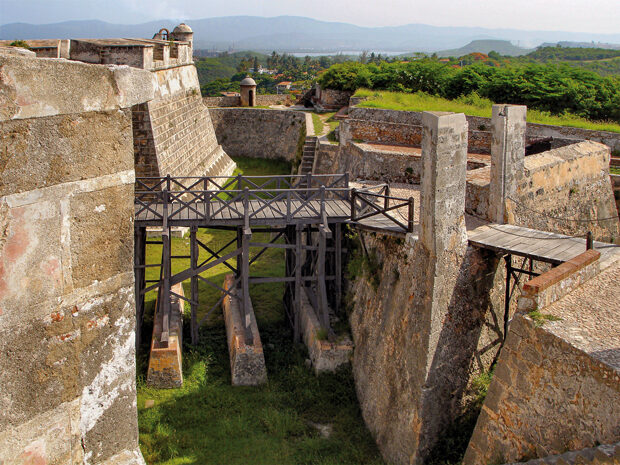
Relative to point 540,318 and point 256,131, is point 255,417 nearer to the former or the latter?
point 540,318

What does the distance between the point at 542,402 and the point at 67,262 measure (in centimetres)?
576

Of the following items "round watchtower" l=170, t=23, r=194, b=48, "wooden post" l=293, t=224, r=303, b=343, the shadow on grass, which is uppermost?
"round watchtower" l=170, t=23, r=194, b=48

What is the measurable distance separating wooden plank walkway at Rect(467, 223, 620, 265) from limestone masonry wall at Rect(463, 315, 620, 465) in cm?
162

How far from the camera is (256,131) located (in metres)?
28.9

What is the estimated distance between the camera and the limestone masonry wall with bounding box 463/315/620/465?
5637 millimetres

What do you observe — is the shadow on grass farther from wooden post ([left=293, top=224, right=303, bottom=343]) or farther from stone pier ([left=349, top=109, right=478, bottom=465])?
stone pier ([left=349, top=109, right=478, bottom=465])

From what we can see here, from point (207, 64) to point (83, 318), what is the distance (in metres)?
128

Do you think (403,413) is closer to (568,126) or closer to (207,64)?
(568,126)

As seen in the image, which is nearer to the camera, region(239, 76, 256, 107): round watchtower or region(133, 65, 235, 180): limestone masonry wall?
region(133, 65, 235, 180): limestone masonry wall

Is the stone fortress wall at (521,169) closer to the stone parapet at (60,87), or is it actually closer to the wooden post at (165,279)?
the wooden post at (165,279)

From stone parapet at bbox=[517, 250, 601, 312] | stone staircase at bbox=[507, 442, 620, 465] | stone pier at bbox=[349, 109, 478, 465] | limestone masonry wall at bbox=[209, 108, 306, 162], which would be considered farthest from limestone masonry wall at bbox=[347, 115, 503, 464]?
limestone masonry wall at bbox=[209, 108, 306, 162]

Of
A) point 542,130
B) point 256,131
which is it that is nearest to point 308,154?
point 542,130

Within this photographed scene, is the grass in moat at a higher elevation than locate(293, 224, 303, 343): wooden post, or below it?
below

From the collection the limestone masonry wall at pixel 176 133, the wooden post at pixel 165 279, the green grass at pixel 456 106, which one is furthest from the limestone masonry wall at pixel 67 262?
the green grass at pixel 456 106
